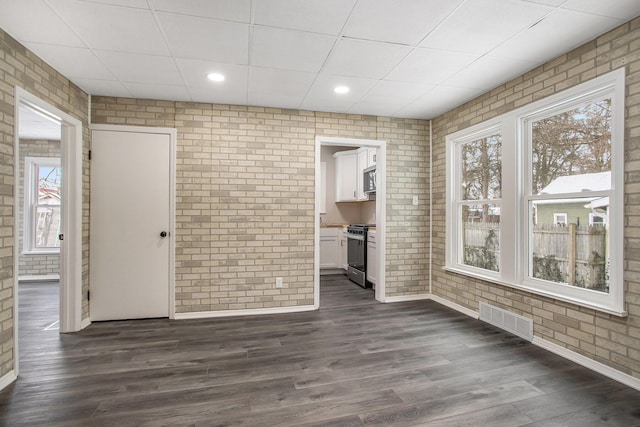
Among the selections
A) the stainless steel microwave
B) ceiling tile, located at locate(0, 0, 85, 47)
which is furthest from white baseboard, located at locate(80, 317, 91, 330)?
the stainless steel microwave

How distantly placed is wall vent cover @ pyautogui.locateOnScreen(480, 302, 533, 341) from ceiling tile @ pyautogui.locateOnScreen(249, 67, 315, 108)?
121 inches

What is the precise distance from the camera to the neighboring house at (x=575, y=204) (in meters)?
2.40

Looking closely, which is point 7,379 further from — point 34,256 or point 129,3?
point 34,256

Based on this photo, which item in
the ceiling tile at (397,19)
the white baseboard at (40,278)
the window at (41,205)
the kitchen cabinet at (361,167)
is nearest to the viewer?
the ceiling tile at (397,19)

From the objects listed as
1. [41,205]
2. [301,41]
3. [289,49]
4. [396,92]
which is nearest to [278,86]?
[289,49]

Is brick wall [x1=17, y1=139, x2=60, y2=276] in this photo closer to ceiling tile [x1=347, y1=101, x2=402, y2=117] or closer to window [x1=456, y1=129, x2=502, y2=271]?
ceiling tile [x1=347, y1=101, x2=402, y2=117]

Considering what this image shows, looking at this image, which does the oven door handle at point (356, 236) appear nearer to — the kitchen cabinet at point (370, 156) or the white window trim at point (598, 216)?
the kitchen cabinet at point (370, 156)

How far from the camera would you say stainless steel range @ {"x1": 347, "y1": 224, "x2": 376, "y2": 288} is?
5.05 meters

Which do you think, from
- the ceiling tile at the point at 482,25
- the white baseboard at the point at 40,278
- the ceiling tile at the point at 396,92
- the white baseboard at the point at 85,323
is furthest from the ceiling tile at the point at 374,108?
the white baseboard at the point at 40,278

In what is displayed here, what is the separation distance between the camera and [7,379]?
7.14 ft

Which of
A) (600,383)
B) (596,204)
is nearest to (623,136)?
(596,204)

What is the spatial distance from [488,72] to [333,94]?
60.6 inches

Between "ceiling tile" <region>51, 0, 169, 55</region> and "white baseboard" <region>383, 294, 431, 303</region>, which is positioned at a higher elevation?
"ceiling tile" <region>51, 0, 169, 55</region>

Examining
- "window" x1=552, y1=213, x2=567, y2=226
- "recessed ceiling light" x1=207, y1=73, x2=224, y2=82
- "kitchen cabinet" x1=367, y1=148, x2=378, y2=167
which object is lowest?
"window" x1=552, y1=213, x2=567, y2=226
